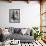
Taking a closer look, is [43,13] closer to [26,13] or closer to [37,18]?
[37,18]

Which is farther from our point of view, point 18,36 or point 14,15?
point 14,15

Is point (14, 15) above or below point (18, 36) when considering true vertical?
above

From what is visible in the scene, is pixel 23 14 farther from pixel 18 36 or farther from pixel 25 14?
pixel 18 36

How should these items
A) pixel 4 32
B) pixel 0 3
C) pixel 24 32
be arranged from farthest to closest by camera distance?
pixel 0 3 < pixel 24 32 < pixel 4 32

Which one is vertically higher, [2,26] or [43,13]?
[43,13]

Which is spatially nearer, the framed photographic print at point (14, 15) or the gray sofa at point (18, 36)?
the gray sofa at point (18, 36)

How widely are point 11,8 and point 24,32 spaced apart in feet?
4.09

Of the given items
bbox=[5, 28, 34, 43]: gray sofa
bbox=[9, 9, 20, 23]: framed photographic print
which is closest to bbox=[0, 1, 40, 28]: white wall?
bbox=[9, 9, 20, 23]: framed photographic print

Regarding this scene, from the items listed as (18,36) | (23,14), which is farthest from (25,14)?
(18,36)

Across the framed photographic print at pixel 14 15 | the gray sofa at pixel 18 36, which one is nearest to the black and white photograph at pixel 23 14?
the framed photographic print at pixel 14 15

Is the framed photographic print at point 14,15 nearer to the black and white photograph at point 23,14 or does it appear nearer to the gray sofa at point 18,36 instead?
the black and white photograph at point 23,14

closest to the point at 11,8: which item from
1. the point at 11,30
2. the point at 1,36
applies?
the point at 11,30

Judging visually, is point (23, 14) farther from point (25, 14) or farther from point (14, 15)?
point (14, 15)

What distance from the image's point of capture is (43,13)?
5.05 metres
